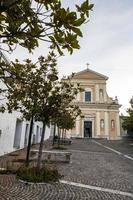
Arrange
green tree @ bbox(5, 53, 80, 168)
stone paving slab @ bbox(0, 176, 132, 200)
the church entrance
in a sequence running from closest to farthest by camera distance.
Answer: stone paving slab @ bbox(0, 176, 132, 200), green tree @ bbox(5, 53, 80, 168), the church entrance

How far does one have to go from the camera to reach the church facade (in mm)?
49000

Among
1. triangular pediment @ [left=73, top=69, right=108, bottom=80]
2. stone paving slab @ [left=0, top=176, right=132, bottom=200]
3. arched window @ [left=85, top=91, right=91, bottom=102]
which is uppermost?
triangular pediment @ [left=73, top=69, right=108, bottom=80]

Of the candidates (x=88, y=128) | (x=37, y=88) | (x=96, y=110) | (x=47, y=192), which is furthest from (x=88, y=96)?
(x=47, y=192)

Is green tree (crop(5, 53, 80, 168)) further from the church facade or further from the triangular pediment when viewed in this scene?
the triangular pediment

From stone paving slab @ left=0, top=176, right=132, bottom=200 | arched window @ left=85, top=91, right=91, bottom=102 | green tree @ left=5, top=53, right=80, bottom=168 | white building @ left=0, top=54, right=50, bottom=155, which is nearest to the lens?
stone paving slab @ left=0, top=176, right=132, bottom=200

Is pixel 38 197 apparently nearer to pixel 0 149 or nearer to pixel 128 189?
pixel 128 189

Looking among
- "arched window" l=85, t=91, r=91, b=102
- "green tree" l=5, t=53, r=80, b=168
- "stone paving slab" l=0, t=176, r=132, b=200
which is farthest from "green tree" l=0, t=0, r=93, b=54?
"arched window" l=85, t=91, r=91, b=102

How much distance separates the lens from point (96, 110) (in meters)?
50.2

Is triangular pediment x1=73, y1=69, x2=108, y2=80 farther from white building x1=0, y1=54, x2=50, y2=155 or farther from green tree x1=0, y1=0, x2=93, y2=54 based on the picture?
green tree x1=0, y1=0, x2=93, y2=54

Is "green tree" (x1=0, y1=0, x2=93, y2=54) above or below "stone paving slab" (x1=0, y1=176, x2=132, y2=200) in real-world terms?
above

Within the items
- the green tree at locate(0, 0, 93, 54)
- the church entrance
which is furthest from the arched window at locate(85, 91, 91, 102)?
the green tree at locate(0, 0, 93, 54)

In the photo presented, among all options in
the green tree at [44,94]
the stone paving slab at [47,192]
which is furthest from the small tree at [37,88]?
the stone paving slab at [47,192]

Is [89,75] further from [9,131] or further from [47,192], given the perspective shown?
[47,192]

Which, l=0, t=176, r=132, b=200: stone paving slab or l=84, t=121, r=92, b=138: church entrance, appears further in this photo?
l=84, t=121, r=92, b=138: church entrance
